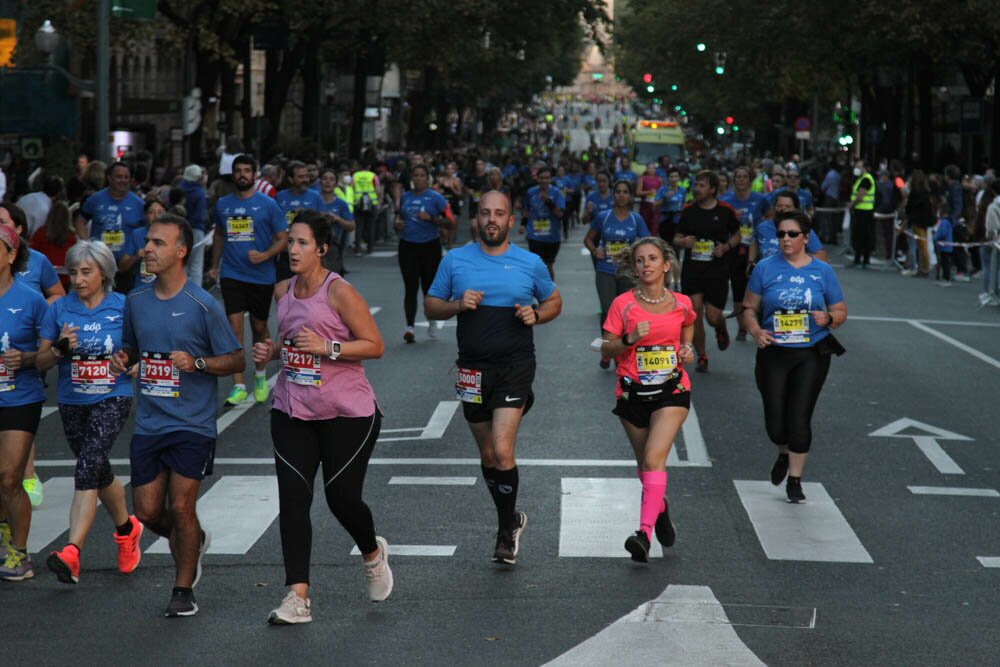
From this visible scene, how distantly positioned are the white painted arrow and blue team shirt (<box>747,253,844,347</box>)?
192 cm

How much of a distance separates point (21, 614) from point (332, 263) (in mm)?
10733

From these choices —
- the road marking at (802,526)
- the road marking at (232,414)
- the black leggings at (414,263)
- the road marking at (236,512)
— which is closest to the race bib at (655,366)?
the road marking at (802,526)

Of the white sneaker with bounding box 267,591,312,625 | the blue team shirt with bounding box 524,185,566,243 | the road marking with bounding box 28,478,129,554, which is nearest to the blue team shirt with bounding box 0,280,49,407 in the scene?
the road marking with bounding box 28,478,129,554

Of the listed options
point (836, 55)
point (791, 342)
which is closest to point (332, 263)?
point (791, 342)

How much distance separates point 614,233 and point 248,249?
3916 mm

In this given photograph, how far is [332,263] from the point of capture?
18.2 m

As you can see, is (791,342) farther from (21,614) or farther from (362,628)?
(21,614)

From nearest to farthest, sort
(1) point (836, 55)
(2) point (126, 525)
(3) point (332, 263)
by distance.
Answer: (2) point (126, 525)
(3) point (332, 263)
(1) point (836, 55)

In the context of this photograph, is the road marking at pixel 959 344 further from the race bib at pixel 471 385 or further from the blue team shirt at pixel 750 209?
the race bib at pixel 471 385

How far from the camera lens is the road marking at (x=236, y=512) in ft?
30.1

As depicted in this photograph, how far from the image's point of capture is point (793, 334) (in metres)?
10.4

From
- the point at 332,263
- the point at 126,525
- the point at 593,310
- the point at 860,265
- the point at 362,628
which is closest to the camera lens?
the point at 362,628

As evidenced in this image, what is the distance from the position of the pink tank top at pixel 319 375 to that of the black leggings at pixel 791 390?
Result: 3671mm

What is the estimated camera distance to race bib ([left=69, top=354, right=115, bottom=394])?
827cm
